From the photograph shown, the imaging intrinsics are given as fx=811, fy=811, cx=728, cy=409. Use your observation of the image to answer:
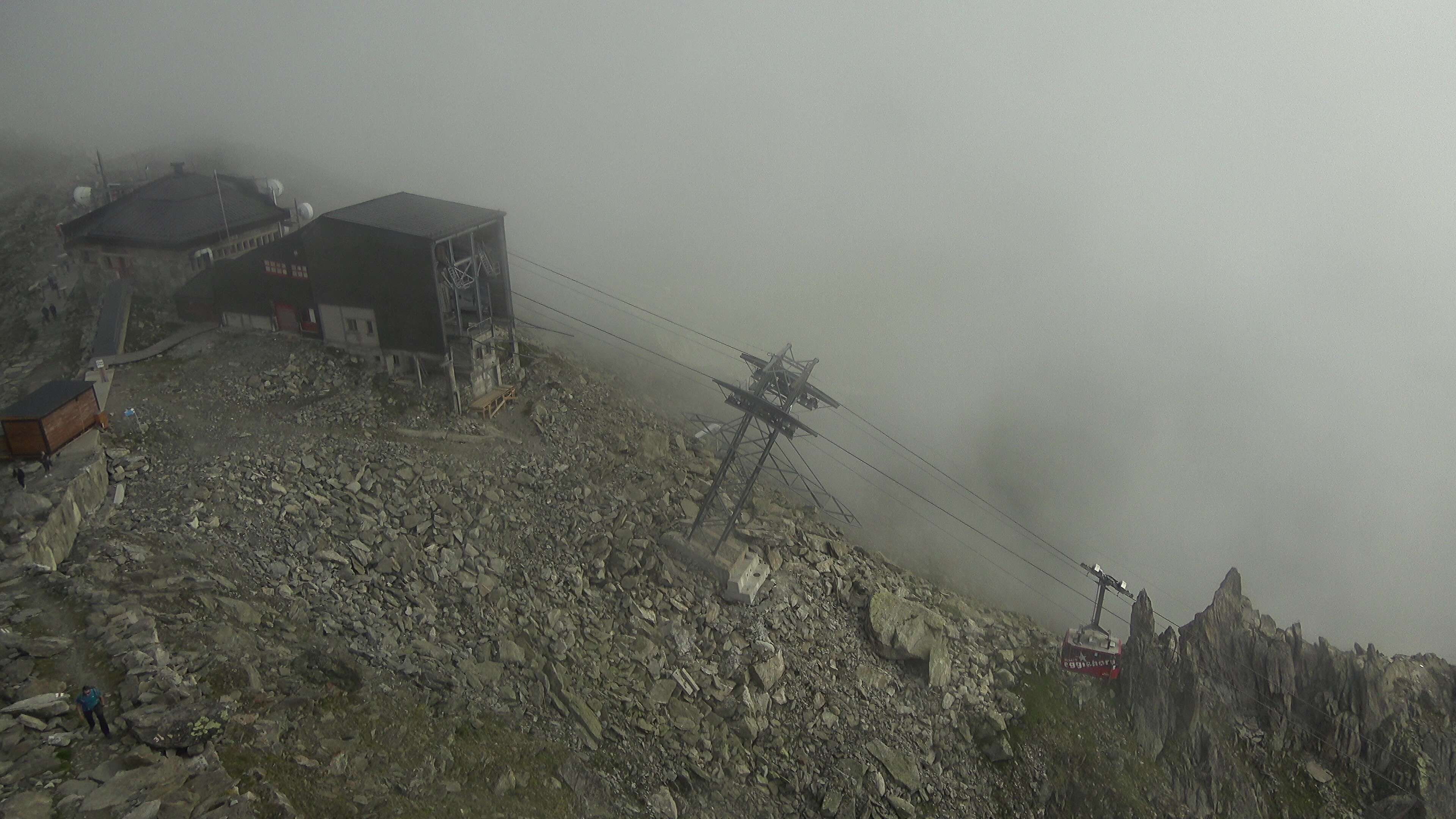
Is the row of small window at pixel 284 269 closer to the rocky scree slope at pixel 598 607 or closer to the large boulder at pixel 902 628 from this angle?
the rocky scree slope at pixel 598 607

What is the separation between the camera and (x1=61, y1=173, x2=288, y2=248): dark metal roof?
41969 mm

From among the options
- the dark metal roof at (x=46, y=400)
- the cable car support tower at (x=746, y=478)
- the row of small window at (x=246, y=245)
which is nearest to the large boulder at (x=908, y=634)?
the cable car support tower at (x=746, y=478)

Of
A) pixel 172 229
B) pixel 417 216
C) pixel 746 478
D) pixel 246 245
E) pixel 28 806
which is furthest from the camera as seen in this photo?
pixel 246 245

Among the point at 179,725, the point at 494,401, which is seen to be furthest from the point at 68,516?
the point at 494,401

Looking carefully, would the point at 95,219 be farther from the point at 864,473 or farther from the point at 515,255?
the point at 864,473

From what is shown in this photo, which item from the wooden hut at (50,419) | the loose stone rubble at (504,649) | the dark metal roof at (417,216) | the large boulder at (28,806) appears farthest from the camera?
the dark metal roof at (417,216)

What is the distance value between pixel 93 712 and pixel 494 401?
→ 21224mm

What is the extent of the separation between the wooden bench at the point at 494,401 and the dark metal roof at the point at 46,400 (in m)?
14.4

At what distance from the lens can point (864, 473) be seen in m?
55.8

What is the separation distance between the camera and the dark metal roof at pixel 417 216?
1377 inches

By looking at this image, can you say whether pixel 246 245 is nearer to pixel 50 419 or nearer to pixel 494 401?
pixel 494 401

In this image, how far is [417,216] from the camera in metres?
37.1

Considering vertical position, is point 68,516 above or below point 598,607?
below

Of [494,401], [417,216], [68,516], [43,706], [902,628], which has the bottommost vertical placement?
[68,516]
